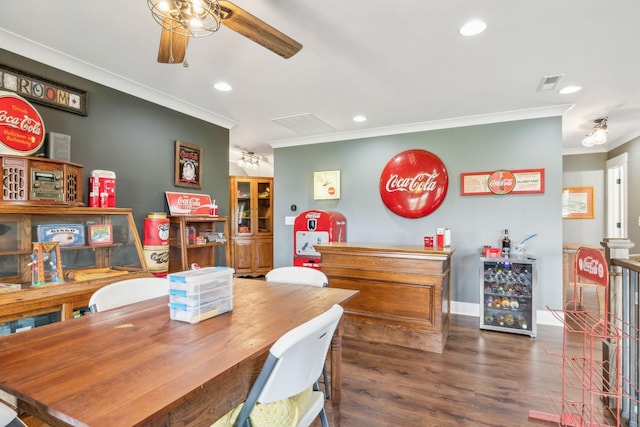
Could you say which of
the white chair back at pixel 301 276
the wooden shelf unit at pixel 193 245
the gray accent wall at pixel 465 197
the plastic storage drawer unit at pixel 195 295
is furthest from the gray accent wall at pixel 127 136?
the plastic storage drawer unit at pixel 195 295

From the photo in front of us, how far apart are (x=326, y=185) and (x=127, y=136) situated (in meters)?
2.74

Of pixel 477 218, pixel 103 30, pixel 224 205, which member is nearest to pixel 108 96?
pixel 103 30

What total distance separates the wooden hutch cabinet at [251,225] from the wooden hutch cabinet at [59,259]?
365 centimetres

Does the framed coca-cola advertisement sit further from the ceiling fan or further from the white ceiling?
the ceiling fan

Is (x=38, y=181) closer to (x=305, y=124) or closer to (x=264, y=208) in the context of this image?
(x=305, y=124)

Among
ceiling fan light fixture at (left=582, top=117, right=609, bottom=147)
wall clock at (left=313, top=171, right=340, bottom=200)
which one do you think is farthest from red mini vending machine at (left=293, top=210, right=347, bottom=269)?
ceiling fan light fixture at (left=582, top=117, right=609, bottom=147)

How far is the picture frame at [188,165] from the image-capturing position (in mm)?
3686

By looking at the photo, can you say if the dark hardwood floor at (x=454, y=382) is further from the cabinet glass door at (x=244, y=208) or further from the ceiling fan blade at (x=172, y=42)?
the cabinet glass door at (x=244, y=208)

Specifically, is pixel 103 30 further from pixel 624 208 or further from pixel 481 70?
pixel 624 208

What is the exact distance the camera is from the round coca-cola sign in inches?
166

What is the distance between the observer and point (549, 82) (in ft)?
9.82

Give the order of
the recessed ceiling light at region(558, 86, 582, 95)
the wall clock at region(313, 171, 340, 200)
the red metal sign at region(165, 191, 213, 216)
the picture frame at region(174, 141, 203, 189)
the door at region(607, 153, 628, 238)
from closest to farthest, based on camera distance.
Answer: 1. the recessed ceiling light at region(558, 86, 582, 95)
2. the red metal sign at region(165, 191, 213, 216)
3. the picture frame at region(174, 141, 203, 189)
4. the wall clock at region(313, 171, 340, 200)
5. the door at region(607, 153, 628, 238)

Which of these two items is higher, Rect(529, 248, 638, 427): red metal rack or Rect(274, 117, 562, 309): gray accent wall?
Rect(274, 117, 562, 309): gray accent wall

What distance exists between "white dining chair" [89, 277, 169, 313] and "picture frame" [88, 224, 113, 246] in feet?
3.15
